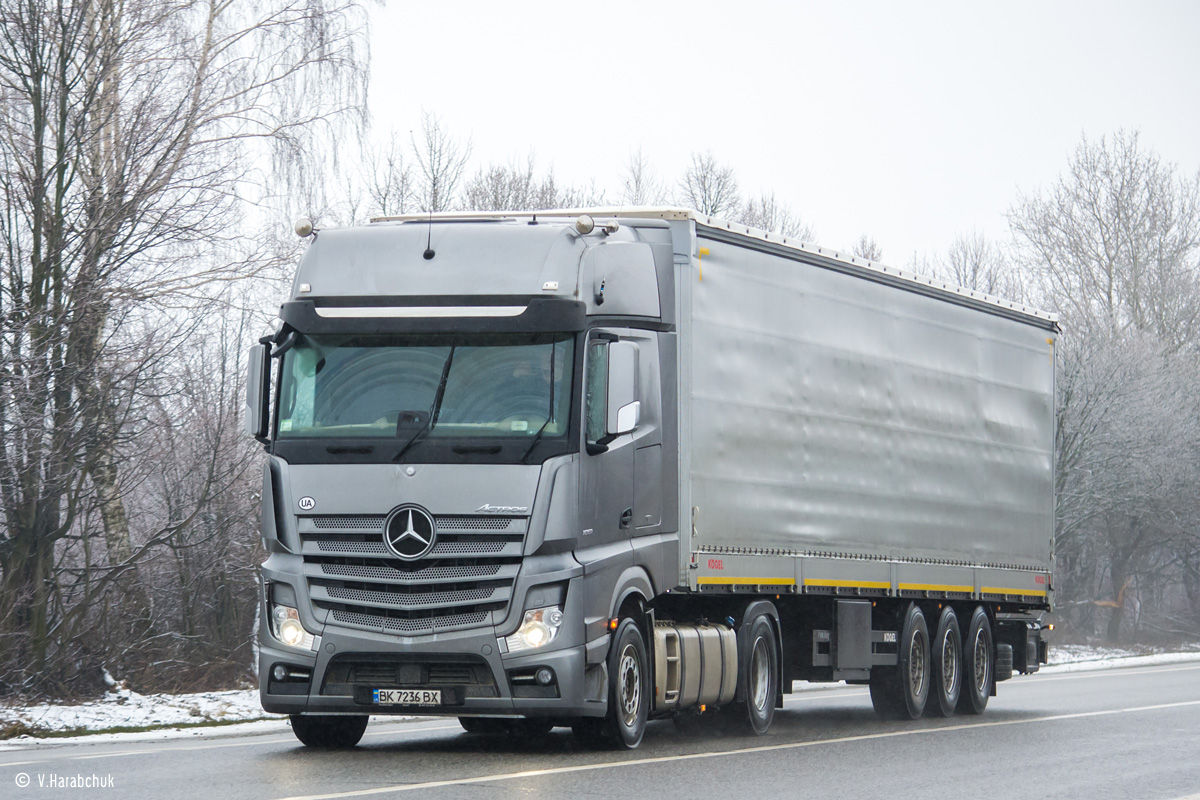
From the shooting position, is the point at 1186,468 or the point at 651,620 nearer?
the point at 651,620

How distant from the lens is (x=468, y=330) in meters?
11.1

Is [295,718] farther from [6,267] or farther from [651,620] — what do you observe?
[6,267]

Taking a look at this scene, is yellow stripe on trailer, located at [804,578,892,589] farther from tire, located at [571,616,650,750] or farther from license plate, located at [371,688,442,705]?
license plate, located at [371,688,442,705]

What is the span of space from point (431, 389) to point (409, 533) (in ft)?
3.34

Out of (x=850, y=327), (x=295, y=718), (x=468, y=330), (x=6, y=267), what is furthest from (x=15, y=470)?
(x=850, y=327)

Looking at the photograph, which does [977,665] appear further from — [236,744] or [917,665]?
[236,744]

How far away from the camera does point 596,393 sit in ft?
36.5

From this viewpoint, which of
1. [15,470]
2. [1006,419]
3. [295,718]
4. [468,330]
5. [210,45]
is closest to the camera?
[468,330]

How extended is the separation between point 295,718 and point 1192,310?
4495cm

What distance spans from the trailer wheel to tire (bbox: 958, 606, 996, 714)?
1.00 meters

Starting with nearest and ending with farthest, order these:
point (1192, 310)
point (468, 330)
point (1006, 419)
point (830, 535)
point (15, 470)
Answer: point (468, 330) → point (830, 535) → point (15, 470) → point (1006, 419) → point (1192, 310)

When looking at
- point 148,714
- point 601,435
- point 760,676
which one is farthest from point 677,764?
point 148,714

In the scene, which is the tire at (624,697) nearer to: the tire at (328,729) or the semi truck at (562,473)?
the semi truck at (562,473)

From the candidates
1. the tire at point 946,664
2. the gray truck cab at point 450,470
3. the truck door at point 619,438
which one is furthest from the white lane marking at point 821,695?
the gray truck cab at point 450,470
